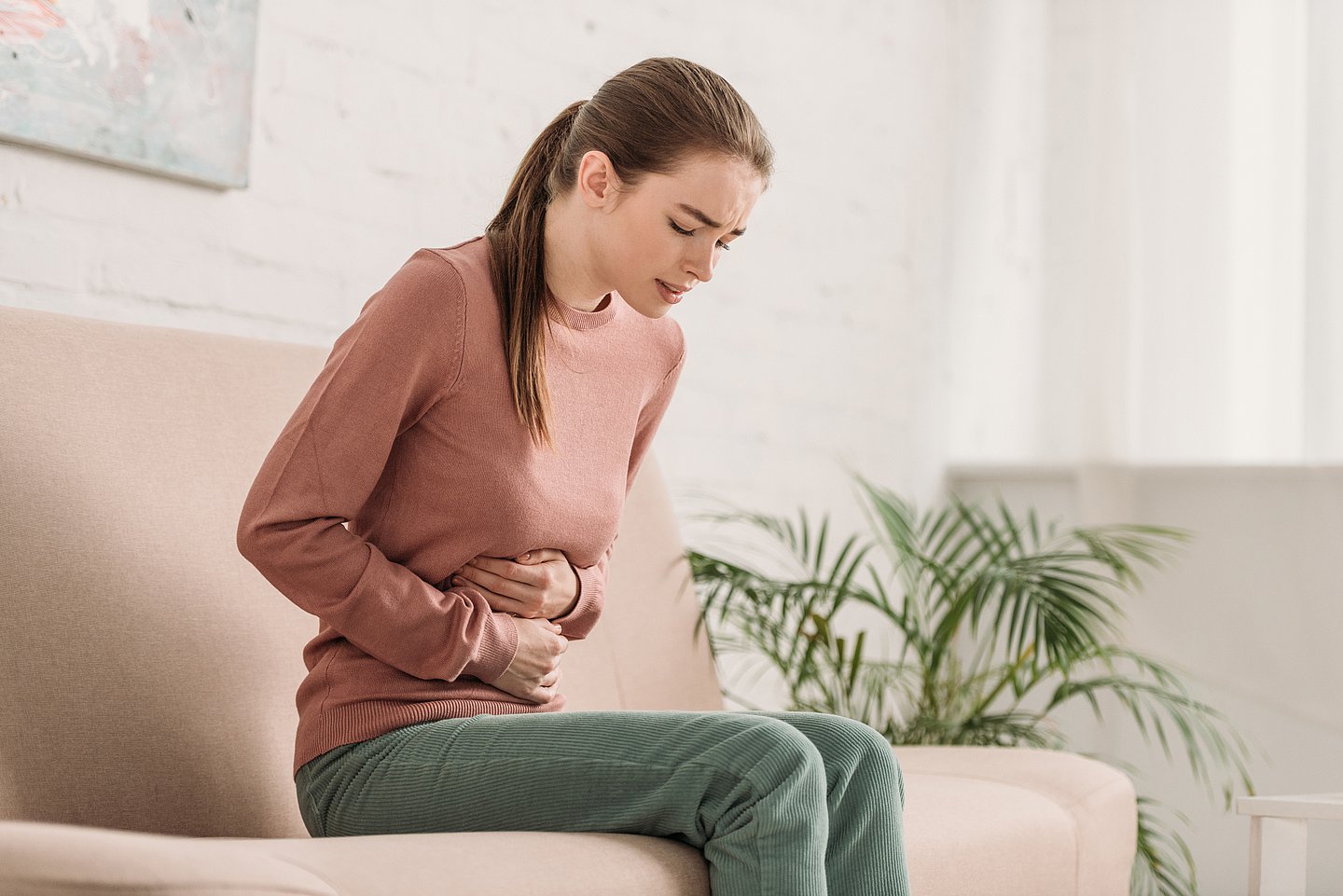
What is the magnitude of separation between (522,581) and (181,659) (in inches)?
14.2

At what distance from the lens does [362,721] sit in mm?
1290

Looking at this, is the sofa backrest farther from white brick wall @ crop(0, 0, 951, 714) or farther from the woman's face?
the woman's face

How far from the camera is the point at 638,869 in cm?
113

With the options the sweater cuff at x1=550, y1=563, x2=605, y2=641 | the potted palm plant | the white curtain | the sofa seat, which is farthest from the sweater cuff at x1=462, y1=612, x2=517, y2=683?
the white curtain

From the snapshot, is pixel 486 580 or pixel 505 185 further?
pixel 505 185

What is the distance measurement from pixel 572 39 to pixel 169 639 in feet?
4.45

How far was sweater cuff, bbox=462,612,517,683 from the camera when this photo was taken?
132 centimetres

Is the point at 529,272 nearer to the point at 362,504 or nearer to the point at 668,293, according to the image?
the point at 668,293

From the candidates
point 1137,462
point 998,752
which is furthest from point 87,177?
point 1137,462

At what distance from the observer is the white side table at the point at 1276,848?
1637 mm

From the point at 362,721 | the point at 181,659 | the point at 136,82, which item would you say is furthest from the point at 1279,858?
the point at 136,82

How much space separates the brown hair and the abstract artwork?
1.91ft

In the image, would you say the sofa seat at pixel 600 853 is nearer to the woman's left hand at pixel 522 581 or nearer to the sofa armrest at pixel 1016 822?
the sofa armrest at pixel 1016 822

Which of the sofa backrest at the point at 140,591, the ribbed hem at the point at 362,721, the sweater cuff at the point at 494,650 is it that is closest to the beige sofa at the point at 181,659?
the sofa backrest at the point at 140,591
